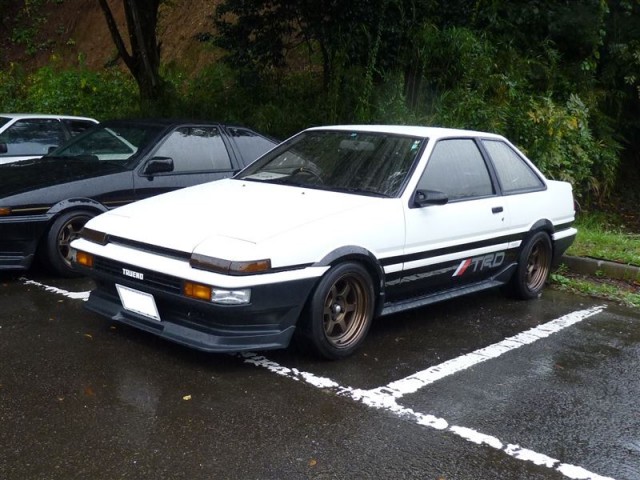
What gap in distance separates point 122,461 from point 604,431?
2.49 m

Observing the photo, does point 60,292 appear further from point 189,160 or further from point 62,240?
point 189,160

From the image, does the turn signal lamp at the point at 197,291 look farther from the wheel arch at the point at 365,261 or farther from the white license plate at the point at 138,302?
the wheel arch at the point at 365,261

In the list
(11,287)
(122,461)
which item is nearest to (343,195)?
(122,461)

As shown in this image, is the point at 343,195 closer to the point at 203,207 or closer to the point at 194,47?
the point at 203,207

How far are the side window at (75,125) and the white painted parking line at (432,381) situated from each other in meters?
5.60

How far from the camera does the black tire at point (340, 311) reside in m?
4.44

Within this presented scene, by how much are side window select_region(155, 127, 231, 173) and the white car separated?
2.26 metres

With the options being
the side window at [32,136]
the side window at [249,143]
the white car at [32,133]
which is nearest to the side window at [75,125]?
the white car at [32,133]

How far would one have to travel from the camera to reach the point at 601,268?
735 cm

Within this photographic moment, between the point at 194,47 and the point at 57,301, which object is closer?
the point at 57,301

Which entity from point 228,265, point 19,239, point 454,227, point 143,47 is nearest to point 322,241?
point 228,265

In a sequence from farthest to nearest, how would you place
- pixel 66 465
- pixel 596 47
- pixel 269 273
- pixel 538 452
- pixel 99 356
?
pixel 596 47 → pixel 99 356 → pixel 269 273 → pixel 538 452 → pixel 66 465

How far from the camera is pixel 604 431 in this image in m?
3.90

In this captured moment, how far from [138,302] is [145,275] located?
8.2 inches
